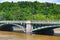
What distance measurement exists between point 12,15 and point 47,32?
606 inches

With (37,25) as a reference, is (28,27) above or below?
below

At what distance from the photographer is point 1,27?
49438 millimetres

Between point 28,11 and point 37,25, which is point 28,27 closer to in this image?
point 37,25

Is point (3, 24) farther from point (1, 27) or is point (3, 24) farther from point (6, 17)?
point (6, 17)

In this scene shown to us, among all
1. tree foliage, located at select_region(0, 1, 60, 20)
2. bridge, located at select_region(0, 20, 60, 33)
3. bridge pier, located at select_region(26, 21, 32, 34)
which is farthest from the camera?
tree foliage, located at select_region(0, 1, 60, 20)

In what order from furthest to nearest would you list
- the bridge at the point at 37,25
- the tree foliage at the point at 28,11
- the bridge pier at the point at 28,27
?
→ the tree foliage at the point at 28,11
the bridge pier at the point at 28,27
the bridge at the point at 37,25

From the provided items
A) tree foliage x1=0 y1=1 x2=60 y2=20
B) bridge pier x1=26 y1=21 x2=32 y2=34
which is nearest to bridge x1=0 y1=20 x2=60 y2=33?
bridge pier x1=26 y1=21 x2=32 y2=34

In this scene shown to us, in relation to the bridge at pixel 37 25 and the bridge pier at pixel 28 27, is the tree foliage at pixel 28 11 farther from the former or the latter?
the bridge pier at pixel 28 27

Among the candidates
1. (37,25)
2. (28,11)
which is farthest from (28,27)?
(28,11)

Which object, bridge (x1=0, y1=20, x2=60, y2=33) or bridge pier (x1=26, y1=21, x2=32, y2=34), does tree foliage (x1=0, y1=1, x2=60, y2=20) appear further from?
bridge pier (x1=26, y1=21, x2=32, y2=34)

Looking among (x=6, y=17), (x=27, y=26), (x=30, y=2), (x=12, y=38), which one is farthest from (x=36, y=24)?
(x=30, y=2)

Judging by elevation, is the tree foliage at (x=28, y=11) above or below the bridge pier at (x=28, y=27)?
above

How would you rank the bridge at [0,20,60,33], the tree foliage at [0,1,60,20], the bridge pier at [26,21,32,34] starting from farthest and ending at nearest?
the tree foliage at [0,1,60,20] → the bridge pier at [26,21,32,34] → the bridge at [0,20,60,33]

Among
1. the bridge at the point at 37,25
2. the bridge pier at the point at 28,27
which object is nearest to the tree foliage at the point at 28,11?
the bridge at the point at 37,25
